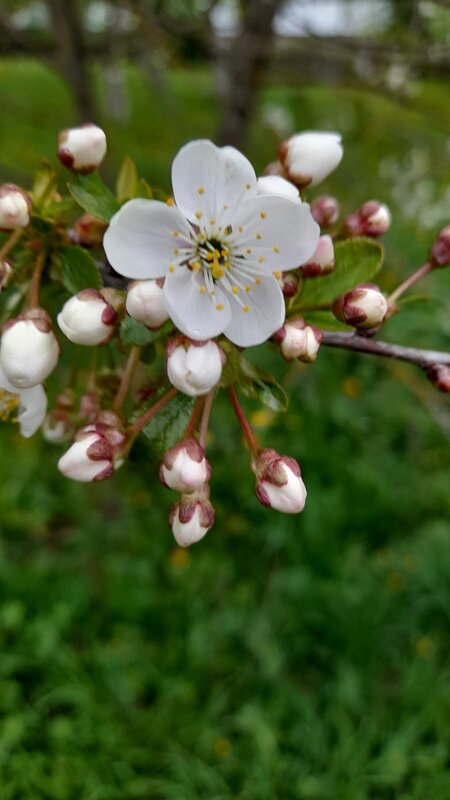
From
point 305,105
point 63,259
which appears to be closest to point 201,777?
point 63,259

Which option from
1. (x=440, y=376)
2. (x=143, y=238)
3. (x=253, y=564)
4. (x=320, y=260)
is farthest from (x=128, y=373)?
(x=253, y=564)

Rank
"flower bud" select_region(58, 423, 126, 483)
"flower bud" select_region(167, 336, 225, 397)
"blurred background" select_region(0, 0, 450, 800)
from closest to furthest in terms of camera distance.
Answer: "flower bud" select_region(167, 336, 225, 397)
"flower bud" select_region(58, 423, 126, 483)
"blurred background" select_region(0, 0, 450, 800)

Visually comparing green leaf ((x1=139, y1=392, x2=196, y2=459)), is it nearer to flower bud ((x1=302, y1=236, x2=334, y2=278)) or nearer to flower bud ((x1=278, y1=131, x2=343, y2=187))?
flower bud ((x1=302, y1=236, x2=334, y2=278))

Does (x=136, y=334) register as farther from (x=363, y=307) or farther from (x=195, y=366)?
(x=363, y=307)

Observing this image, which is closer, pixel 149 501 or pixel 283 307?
pixel 283 307

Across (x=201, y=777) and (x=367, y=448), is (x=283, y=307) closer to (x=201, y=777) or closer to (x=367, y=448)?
(x=201, y=777)

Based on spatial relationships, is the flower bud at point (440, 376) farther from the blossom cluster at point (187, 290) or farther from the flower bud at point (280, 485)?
the flower bud at point (280, 485)

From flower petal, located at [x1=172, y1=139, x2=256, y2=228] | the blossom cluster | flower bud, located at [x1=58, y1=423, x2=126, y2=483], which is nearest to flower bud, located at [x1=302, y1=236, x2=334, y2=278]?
the blossom cluster
